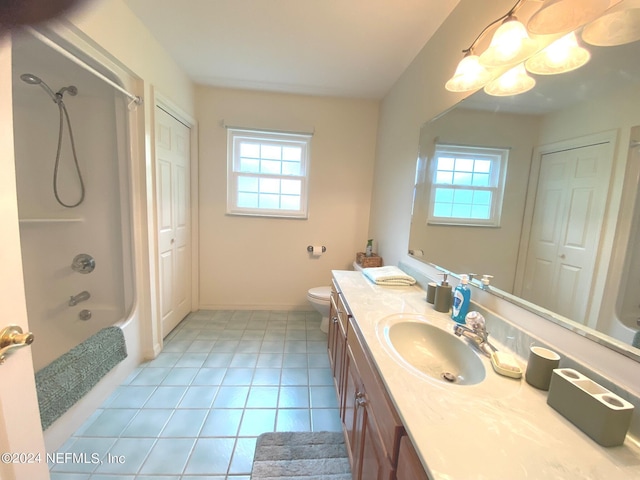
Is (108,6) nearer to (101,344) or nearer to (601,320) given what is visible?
(101,344)

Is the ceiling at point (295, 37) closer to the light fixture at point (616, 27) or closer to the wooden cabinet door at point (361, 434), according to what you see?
the light fixture at point (616, 27)

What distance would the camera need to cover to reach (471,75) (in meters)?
1.17

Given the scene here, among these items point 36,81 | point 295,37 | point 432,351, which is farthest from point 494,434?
point 36,81

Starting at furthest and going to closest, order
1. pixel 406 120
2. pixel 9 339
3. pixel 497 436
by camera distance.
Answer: pixel 406 120
pixel 9 339
pixel 497 436

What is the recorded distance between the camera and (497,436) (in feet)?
1.91

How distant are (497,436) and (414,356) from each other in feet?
1.68

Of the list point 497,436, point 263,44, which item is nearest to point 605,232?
point 497,436

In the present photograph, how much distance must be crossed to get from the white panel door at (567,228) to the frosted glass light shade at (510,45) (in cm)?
41

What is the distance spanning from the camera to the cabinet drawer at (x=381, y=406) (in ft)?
2.20

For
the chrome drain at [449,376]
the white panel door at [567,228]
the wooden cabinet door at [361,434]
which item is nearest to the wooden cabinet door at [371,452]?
the wooden cabinet door at [361,434]

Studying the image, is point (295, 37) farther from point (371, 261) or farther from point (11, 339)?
point (11, 339)

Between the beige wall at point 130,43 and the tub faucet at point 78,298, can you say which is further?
the tub faucet at point 78,298

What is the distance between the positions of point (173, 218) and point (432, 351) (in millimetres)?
2277

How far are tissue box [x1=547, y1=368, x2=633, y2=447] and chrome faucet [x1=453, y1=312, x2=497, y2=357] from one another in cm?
23
